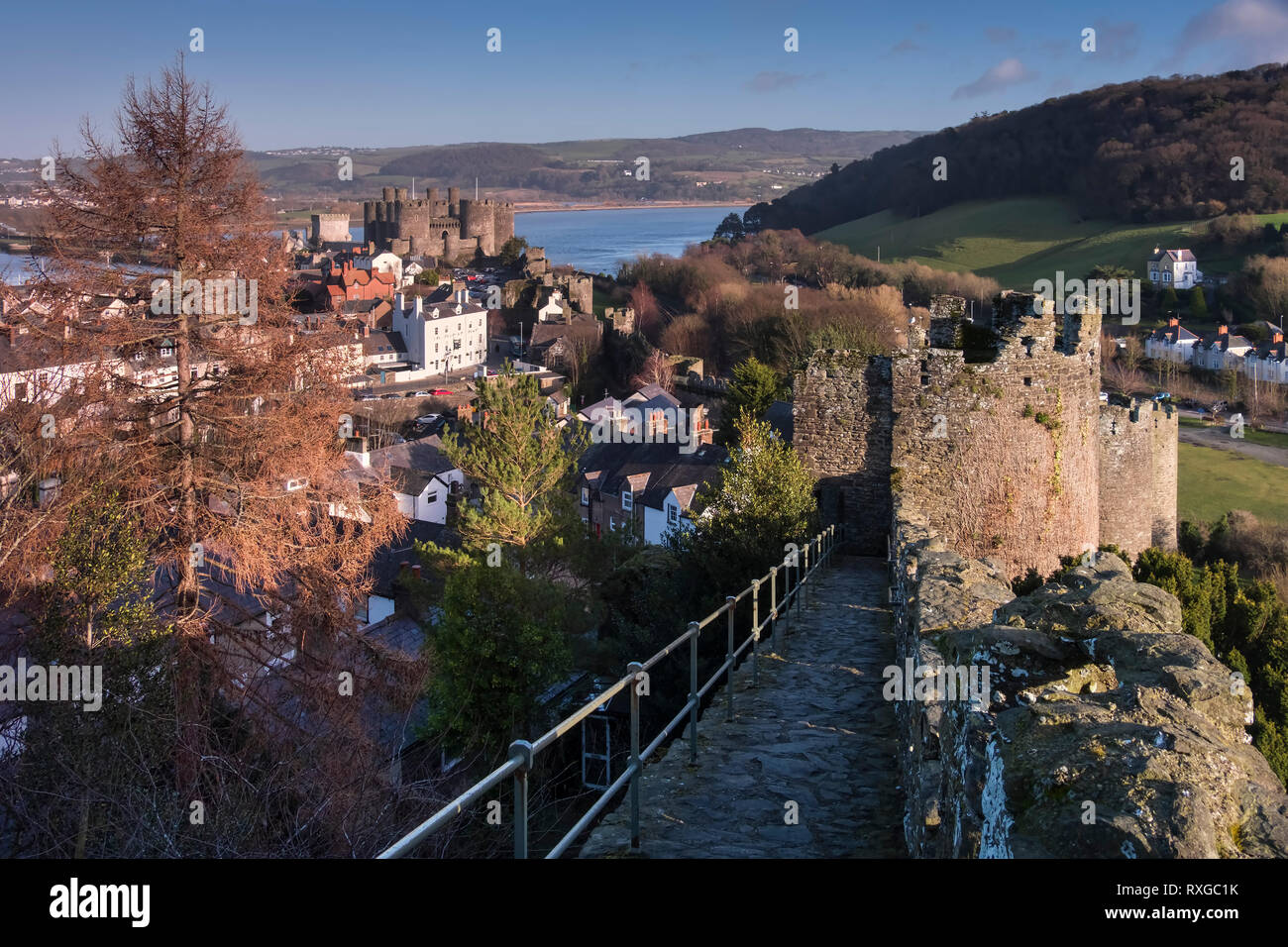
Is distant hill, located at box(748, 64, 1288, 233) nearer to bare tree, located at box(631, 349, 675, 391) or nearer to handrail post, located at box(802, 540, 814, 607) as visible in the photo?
bare tree, located at box(631, 349, 675, 391)

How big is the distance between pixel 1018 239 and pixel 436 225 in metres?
68.8

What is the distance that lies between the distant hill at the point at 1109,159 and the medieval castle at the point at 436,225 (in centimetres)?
3368

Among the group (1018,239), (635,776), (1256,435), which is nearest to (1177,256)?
(1018,239)

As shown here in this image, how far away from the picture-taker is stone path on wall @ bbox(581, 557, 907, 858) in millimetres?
6004

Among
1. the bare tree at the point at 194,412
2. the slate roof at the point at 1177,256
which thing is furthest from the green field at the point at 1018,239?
the bare tree at the point at 194,412

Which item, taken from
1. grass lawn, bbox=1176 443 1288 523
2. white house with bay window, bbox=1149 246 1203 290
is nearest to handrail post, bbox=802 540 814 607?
grass lawn, bbox=1176 443 1288 523

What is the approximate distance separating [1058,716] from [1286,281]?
298 feet

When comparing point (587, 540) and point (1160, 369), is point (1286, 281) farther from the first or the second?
point (587, 540)

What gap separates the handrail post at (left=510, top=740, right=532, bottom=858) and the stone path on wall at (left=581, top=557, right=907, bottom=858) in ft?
6.43

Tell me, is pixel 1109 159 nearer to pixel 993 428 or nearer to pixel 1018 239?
pixel 1018 239

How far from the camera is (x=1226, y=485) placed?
171 feet

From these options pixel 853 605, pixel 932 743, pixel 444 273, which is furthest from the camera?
pixel 444 273
